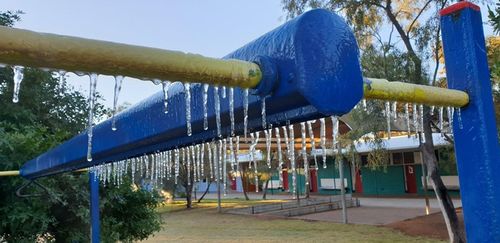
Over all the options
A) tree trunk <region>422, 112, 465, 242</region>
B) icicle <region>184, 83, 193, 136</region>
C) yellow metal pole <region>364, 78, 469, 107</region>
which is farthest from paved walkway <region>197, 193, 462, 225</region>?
icicle <region>184, 83, 193, 136</region>

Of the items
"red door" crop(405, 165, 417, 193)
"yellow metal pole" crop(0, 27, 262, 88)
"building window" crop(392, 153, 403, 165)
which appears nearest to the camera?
"yellow metal pole" crop(0, 27, 262, 88)

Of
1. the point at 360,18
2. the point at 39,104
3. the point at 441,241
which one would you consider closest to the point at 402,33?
the point at 360,18

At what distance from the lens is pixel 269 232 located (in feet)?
47.1

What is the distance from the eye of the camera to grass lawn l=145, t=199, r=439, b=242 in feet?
41.5

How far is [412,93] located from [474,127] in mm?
363

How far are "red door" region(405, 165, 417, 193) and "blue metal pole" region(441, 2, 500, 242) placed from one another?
938 inches

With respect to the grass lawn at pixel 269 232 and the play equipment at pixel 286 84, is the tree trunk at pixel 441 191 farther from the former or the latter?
the play equipment at pixel 286 84

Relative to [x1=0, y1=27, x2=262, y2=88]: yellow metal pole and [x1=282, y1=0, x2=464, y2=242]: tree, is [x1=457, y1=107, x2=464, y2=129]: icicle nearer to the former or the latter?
[x1=0, y1=27, x2=262, y2=88]: yellow metal pole

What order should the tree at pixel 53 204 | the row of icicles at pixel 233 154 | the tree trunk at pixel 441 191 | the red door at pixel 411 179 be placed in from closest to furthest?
the row of icicles at pixel 233 154, the tree at pixel 53 204, the tree trunk at pixel 441 191, the red door at pixel 411 179

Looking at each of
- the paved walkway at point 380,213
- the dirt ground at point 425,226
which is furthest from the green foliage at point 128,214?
the paved walkway at point 380,213

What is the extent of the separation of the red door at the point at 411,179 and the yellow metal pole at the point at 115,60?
24867 mm

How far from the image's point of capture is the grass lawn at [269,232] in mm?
12641

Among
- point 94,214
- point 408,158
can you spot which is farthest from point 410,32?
point 408,158

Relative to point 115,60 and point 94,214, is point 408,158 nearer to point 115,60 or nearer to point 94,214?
point 94,214
